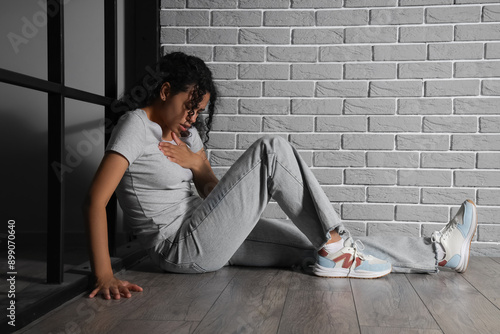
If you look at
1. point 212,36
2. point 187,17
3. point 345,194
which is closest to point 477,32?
point 345,194

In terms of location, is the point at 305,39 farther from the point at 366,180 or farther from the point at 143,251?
the point at 143,251

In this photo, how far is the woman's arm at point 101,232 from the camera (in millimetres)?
1495

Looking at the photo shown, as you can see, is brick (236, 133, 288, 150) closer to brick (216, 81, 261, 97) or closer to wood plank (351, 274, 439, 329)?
brick (216, 81, 261, 97)

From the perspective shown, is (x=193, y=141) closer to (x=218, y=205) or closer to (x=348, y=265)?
(x=218, y=205)

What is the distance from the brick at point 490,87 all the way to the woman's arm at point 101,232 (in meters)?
1.66

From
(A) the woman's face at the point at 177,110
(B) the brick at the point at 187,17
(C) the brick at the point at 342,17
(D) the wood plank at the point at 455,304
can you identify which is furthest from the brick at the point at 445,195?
(B) the brick at the point at 187,17

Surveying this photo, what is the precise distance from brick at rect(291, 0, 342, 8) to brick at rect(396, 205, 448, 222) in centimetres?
94

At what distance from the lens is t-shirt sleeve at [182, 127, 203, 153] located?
2.05 metres

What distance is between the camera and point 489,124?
2.32 m

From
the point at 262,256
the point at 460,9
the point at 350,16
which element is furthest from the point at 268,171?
the point at 460,9

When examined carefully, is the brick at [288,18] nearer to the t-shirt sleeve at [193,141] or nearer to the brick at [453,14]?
the brick at [453,14]

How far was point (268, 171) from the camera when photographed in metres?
1.74

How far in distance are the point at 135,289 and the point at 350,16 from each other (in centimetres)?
152

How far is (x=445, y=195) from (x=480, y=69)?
1.87 ft
